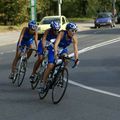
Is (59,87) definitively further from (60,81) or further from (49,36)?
(49,36)

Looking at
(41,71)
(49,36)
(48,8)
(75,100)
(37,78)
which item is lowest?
(48,8)

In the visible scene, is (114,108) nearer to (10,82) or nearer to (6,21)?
(10,82)

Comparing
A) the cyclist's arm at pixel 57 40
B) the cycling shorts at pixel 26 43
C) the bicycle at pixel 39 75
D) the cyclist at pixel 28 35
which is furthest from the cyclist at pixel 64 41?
the cycling shorts at pixel 26 43

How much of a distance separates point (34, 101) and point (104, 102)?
137cm

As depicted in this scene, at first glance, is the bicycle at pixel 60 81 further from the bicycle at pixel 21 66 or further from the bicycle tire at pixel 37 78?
the bicycle at pixel 21 66

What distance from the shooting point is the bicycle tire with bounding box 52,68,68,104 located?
33.0 ft

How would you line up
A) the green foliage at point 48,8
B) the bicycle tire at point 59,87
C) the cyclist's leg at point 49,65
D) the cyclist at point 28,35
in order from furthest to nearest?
the green foliage at point 48,8, the cyclist at point 28,35, the cyclist's leg at point 49,65, the bicycle tire at point 59,87

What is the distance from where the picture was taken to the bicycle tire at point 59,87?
1005cm

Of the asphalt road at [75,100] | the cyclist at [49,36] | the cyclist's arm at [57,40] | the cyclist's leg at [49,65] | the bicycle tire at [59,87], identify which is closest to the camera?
the asphalt road at [75,100]

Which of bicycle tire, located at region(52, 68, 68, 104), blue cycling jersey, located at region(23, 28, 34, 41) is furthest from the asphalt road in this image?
blue cycling jersey, located at region(23, 28, 34, 41)

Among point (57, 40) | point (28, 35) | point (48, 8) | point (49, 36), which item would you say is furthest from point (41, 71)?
point (48, 8)

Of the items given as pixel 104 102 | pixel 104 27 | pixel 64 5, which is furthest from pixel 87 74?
pixel 64 5

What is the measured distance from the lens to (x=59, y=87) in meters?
10.1

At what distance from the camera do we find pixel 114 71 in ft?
51.3
